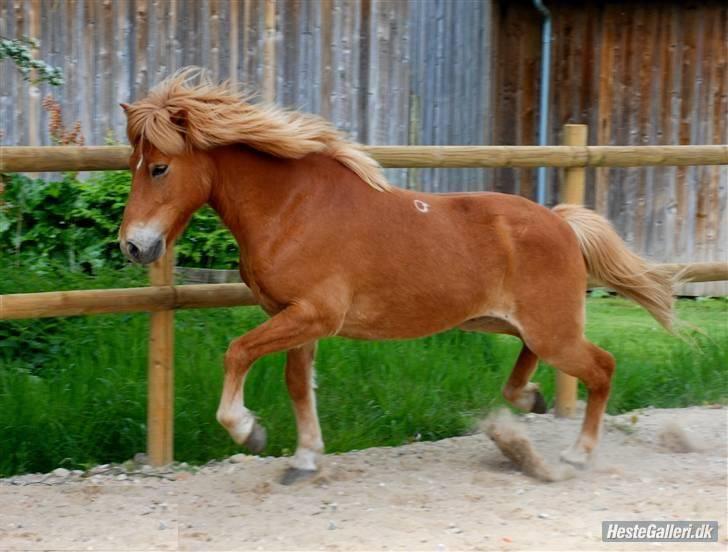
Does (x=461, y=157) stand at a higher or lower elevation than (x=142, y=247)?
higher

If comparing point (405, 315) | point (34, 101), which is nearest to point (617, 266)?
point (405, 315)

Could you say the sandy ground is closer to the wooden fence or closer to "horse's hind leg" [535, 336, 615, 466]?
"horse's hind leg" [535, 336, 615, 466]

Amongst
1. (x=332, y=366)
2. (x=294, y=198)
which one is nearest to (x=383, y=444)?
(x=332, y=366)

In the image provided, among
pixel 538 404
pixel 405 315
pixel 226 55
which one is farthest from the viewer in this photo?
pixel 226 55

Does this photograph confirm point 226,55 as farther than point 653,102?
No

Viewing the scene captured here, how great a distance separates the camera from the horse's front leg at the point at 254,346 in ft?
15.9

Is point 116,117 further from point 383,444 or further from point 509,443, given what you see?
point 509,443

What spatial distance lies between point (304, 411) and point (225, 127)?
1454mm

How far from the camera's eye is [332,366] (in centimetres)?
650

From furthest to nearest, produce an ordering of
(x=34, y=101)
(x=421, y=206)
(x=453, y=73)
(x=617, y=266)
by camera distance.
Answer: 1. (x=453, y=73)
2. (x=34, y=101)
3. (x=617, y=266)
4. (x=421, y=206)

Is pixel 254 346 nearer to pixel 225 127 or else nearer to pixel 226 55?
pixel 225 127

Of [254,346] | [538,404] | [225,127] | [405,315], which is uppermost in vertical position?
[225,127]

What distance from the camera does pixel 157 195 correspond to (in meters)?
4.84

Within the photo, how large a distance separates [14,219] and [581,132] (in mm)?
3930
